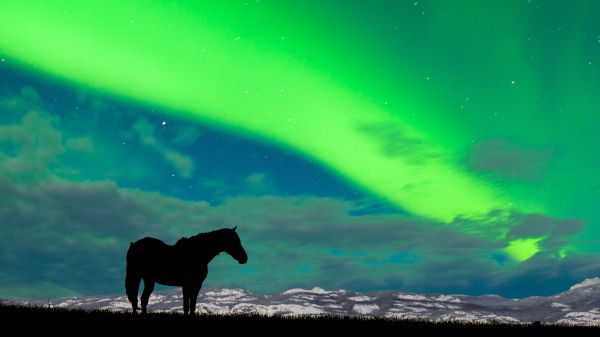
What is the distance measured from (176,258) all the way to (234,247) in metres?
1.80

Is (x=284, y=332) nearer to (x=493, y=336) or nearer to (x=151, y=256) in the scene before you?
(x=493, y=336)

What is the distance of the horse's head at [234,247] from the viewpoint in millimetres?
16344

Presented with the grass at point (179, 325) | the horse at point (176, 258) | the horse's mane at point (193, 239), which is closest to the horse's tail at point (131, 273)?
the horse at point (176, 258)

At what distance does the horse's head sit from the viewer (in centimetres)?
1634

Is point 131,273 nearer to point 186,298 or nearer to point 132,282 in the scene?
point 132,282

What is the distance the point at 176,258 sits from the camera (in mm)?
15836

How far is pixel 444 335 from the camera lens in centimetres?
1202

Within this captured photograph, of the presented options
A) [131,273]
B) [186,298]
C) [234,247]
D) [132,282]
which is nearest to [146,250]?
[131,273]

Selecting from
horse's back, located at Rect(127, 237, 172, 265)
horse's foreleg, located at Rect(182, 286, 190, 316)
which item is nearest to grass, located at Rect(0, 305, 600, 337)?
horse's foreleg, located at Rect(182, 286, 190, 316)

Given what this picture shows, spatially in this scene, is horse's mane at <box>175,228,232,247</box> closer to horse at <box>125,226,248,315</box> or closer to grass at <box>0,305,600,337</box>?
horse at <box>125,226,248,315</box>

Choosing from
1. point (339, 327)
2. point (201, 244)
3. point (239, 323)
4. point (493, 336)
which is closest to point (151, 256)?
point (201, 244)

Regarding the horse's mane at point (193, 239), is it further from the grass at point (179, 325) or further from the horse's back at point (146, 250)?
the grass at point (179, 325)

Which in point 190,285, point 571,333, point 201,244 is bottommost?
point 571,333

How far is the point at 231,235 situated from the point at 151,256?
2516 millimetres
